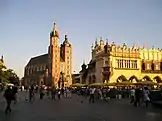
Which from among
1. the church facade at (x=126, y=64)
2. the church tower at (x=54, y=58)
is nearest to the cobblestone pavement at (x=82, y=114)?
the church facade at (x=126, y=64)

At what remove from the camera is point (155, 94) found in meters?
30.7

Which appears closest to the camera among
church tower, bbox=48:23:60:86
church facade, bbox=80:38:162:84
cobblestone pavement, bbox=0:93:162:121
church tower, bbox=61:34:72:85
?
cobblestone pavement, bbox=0:93:162:121

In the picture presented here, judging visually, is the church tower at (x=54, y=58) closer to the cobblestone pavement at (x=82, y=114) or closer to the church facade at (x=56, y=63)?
the church facade at (x=56, y=63)

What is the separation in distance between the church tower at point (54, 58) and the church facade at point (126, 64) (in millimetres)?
80425

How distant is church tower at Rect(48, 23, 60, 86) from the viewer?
16565cm

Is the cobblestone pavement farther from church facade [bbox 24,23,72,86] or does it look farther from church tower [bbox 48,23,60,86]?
church tower [bbox 48,23,60,86]

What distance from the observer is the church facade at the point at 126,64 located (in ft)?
260

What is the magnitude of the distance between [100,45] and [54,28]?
290 feet

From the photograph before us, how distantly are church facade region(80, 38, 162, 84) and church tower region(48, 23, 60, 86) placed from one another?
80.4 metres

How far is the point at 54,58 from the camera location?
555 feet

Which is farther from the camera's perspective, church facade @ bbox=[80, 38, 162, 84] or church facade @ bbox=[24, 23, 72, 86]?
church facade @ bbox=[24, 23, 72, 86]

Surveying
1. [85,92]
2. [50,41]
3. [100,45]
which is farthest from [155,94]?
[50,41]

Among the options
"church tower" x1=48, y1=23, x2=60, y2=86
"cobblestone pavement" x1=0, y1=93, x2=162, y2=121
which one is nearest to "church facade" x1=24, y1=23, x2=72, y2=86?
"church tower" x1=48, y1=23, x2=60, y2=86

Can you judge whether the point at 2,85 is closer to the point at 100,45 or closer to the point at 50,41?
the point at 100,45
